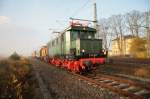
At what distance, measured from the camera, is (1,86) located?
316 inches

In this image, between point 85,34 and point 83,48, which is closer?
point 83,48

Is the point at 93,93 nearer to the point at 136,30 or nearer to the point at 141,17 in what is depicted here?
the point at 136,30

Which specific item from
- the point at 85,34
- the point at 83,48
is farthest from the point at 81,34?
the point at 83,48

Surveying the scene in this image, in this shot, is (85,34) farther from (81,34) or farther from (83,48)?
(83,48)

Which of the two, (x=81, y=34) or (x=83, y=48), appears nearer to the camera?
(x=83, y=48)

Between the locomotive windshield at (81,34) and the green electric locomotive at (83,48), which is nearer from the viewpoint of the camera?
the green electric locomotive at (83,48)

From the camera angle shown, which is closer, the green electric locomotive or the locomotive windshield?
the green electric locomotive

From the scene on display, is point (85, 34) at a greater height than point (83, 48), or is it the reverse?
point (85, 34)

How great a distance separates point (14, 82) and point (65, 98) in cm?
303

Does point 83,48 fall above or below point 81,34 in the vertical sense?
below

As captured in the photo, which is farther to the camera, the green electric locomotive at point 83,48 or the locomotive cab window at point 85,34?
the locomotive cab window at point 85,34

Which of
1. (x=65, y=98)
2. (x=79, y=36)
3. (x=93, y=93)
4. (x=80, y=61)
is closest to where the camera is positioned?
(x=65, y=98)

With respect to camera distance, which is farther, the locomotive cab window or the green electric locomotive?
the locomotive cab window

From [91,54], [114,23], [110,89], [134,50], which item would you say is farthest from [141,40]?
[114,23]
